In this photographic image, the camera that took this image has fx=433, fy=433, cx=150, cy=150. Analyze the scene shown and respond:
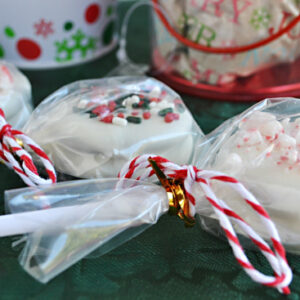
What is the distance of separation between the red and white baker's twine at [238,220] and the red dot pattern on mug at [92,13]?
1.46 ft

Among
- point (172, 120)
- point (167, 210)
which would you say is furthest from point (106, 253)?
point (172, 120)

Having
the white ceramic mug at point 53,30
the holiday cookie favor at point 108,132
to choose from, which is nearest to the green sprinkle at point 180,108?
the holiday cookie favor at point 108,132

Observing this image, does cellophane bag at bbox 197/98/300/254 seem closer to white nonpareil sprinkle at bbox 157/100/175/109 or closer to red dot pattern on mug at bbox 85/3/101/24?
white nonpareil sprinkle at bbox 157/100/175/109

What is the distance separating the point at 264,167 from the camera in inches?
16.5

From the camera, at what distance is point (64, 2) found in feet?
2.47

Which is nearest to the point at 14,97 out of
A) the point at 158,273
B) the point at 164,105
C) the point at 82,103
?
the point at 82,103

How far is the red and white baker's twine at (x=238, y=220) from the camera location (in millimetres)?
362

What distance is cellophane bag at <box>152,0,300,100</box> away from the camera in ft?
2.18

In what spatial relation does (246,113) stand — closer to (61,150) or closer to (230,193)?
(230,193)

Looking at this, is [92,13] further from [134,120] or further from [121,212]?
[121,212]

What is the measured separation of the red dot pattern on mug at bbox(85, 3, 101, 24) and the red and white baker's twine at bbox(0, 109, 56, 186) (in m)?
0.35

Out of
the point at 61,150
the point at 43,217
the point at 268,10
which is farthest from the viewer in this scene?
the point at 268,10

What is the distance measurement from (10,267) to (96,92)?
0.87ft

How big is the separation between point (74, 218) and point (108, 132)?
5.9 inches
